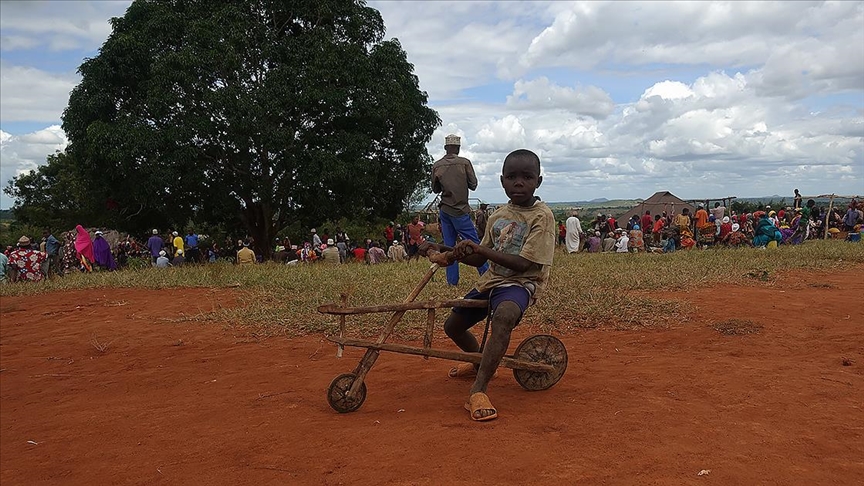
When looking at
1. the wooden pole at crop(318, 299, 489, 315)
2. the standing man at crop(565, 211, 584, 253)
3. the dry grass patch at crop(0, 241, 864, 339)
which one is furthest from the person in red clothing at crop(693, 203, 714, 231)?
the wooden pole at crop(318, 299, 489, 315)

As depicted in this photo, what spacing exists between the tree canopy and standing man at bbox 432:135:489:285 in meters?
8.08

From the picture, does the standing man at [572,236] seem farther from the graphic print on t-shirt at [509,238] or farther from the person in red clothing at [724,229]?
the graphic print on t-shirt at [509,238]

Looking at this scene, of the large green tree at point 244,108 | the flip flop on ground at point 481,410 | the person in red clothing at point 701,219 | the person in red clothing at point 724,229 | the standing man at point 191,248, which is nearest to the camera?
the flip flop on ground at point 481,410

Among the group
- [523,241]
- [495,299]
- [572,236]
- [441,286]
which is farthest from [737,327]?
[572,236]

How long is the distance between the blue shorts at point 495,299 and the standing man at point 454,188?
347 centimetres

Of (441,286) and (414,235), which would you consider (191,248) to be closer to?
(414,235)

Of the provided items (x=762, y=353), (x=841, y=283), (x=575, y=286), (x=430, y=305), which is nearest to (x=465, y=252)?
(x=430, y=305)

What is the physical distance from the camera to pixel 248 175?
16766 mm

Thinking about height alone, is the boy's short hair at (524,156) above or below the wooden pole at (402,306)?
above

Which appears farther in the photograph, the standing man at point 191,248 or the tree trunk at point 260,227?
the tree trunk at point 260,227

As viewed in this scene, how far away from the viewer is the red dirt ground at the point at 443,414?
264 centimetres

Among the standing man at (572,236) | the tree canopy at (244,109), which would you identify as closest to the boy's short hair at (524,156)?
the standing man at (572,236)

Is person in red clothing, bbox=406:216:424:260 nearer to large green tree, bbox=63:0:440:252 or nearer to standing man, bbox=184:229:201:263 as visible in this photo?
large green tree, bbox=63:0:440:252

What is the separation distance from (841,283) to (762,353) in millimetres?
4257
